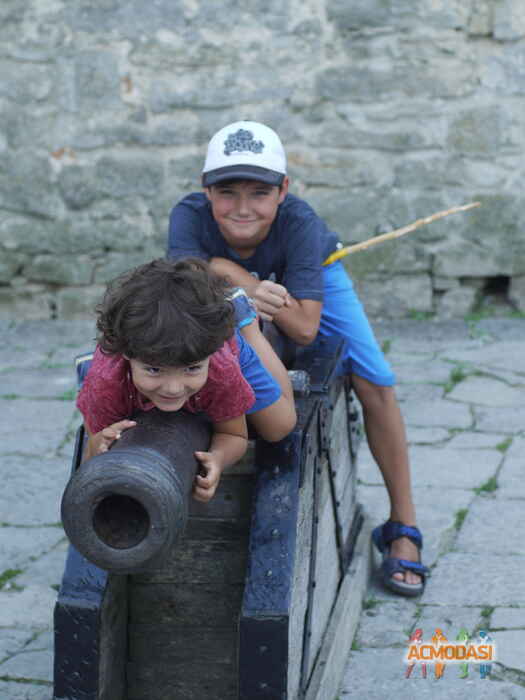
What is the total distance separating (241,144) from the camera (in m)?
2.96

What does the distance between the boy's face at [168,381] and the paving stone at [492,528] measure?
5.93ft

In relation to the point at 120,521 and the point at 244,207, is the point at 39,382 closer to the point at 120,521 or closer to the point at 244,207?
the point at 244,207

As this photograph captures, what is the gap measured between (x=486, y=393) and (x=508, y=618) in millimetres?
2110

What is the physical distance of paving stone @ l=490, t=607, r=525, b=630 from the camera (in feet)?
10.0

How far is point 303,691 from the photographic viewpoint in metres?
2.43

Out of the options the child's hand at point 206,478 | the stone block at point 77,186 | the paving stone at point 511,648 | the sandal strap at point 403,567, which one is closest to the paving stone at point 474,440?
the sandal strap at point 403,567

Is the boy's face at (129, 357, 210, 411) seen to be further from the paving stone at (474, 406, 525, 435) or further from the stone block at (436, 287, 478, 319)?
the stone block at (436, 287, 478, 319)

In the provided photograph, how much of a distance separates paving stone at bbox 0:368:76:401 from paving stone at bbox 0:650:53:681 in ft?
7.60

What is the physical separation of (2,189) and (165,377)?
4746mm

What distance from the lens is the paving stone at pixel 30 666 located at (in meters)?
2.83

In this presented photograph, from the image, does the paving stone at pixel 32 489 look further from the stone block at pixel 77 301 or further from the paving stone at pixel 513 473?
the stone block at pixel 77 301

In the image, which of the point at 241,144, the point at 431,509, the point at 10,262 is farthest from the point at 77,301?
the point at 241,144

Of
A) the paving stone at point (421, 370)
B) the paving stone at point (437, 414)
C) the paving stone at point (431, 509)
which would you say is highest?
the paving stone at point (431, 509)

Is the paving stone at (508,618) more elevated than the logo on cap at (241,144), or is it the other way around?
the logo on cap at (241,144)
